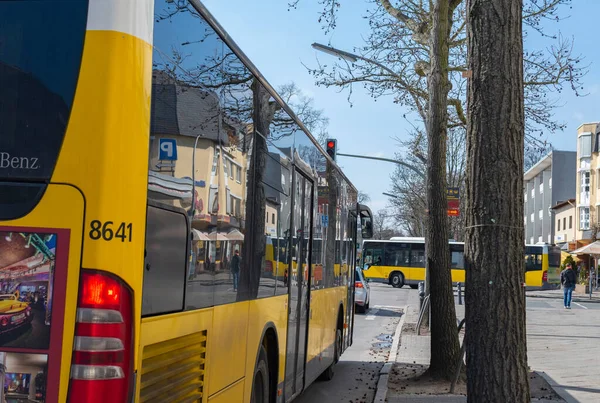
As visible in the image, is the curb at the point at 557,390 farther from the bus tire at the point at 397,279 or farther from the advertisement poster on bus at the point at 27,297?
the bus tire at the point at 397,279

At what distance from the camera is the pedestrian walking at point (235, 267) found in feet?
18.3

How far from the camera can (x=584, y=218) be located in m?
66.2

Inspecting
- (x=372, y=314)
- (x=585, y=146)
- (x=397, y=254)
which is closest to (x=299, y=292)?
(x=372, y=314)

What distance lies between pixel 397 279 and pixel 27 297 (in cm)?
4726

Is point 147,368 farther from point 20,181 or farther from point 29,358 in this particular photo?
point 20,181

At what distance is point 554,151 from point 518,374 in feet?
256

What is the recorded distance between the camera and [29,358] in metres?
3.53

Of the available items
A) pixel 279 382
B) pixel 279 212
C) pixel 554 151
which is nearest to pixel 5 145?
pixel 279 212

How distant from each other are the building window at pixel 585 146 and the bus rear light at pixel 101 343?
221 ft

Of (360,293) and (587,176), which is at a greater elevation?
(587,176)

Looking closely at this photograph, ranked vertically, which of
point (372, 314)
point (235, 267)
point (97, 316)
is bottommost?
point (372, 314)

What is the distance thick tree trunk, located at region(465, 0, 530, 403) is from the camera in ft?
19.6

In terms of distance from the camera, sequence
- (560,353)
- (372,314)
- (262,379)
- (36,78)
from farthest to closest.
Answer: (372,314) → (560,353) → (262,379) → (36,78)

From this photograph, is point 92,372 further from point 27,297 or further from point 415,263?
point 415,263
